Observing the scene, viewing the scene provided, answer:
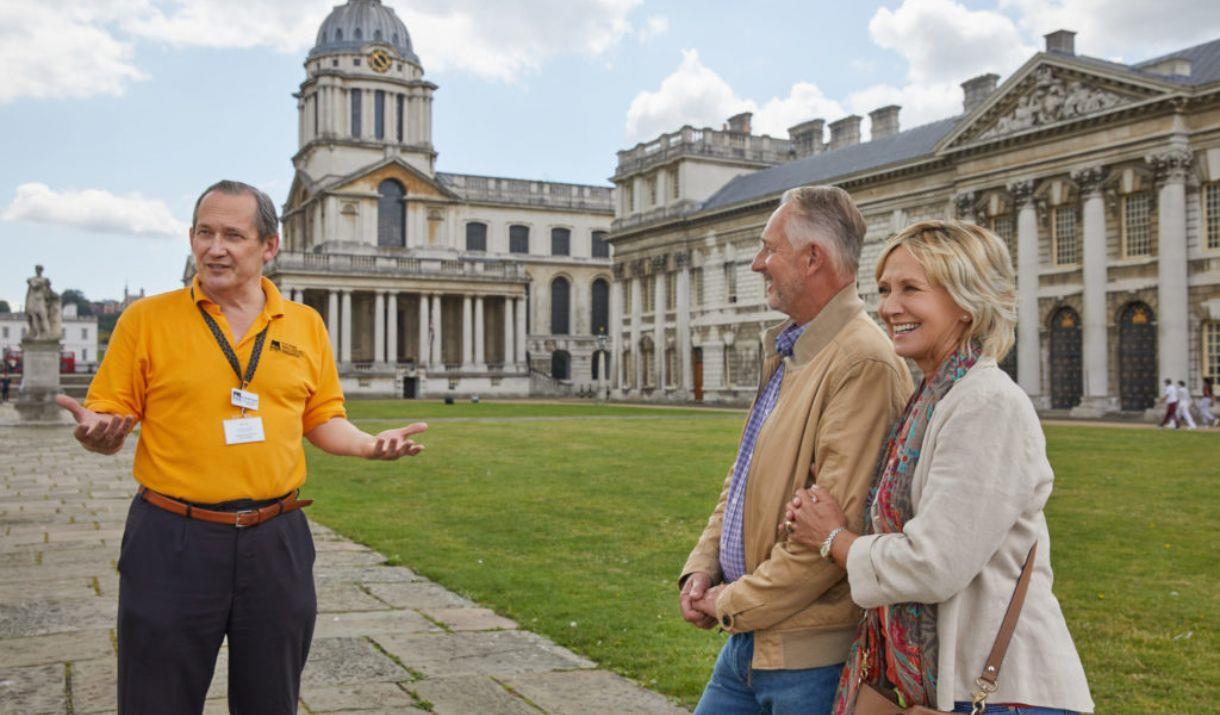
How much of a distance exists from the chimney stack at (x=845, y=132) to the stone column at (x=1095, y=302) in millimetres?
19918

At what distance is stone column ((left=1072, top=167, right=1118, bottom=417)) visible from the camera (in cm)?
3475

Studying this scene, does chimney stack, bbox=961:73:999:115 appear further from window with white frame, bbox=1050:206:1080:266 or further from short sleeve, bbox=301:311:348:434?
short sleeve, bbox=301:311:348:434

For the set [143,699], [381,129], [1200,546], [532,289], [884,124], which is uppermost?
[381,129]

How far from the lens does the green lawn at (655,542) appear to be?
20.4 feet

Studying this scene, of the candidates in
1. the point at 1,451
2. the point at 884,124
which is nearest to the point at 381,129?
the point at 884,124

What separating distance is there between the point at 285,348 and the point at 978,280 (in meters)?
2.17

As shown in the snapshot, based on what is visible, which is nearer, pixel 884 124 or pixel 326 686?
pixel 326 686

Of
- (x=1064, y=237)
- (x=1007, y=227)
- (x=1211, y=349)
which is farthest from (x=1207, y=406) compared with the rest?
(x=1007, y=227)

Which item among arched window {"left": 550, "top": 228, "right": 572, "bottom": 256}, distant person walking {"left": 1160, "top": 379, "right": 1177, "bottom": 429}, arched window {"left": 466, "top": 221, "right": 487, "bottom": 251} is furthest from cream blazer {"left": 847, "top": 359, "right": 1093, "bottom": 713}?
arched window {"left": 550, "top": 228, "right": 572, "bottom": 256}

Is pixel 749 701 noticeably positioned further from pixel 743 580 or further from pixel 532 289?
pixel 532 289

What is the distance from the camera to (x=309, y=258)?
6644 cm

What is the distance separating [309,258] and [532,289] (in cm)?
1940

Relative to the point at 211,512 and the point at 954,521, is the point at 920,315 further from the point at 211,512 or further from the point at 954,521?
the point at 211,512

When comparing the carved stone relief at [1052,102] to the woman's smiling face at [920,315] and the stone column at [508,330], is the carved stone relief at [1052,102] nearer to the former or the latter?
the woman's smiling face at [920,315]
